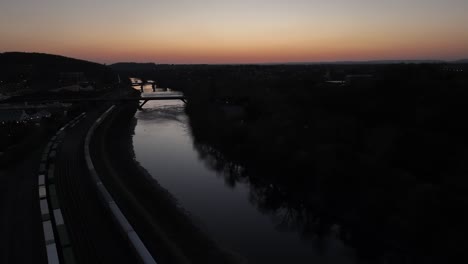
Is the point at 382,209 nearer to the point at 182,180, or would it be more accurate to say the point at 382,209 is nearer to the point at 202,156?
the point at 182,180

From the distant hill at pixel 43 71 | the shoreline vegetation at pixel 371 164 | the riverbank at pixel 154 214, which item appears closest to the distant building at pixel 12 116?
the riverbank at pixel 154 214

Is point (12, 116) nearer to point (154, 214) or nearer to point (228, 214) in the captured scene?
point (154, 214)

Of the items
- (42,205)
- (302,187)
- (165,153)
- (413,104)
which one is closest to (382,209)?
(302,187)

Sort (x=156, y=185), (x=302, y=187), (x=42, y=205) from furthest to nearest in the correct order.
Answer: (x=156, y=185) → (x=302, y=187) → (x=42, y=205)

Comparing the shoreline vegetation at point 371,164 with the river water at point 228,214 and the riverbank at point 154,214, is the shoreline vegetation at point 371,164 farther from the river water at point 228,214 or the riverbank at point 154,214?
the riverbank at point 154,214

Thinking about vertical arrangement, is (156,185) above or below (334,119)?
below

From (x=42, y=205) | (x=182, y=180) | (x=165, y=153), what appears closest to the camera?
(x=42, y=205)

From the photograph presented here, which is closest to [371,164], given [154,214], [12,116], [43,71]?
[154,214]

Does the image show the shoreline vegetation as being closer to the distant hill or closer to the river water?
the river water
